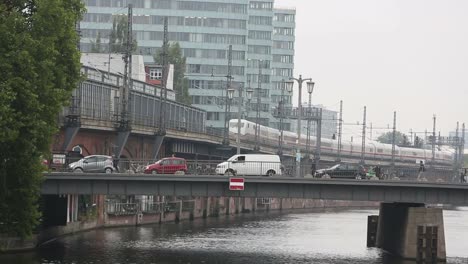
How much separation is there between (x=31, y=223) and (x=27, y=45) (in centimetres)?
1165

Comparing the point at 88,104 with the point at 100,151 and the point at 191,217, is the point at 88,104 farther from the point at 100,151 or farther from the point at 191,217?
the point at 191,217

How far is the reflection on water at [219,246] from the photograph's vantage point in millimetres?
74062

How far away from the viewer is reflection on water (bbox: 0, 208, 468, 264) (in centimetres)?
7406

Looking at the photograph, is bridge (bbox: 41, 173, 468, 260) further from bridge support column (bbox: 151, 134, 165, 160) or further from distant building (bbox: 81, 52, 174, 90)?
distant building (bbox: 81, 52, 174, 90)

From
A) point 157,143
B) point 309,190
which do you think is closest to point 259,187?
point 309,190

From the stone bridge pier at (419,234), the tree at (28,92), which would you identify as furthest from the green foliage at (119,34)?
the tree at (28,92)

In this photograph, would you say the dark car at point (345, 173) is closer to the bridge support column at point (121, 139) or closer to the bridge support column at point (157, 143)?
the bridge support column at point (121, 139)

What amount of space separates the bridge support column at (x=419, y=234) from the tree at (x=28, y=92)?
30051 millimetres

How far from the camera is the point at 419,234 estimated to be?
79.9m

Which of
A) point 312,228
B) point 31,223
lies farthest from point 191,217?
point 31,223

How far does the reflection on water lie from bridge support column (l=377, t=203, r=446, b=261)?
164 cm

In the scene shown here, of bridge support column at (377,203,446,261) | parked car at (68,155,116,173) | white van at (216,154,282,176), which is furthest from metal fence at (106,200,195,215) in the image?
bridge support column at (377,203,446,261)

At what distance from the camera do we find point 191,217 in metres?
129

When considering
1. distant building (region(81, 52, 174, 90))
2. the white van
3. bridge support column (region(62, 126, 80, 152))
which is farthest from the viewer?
distant building (region(81, 52, 174, 90))
